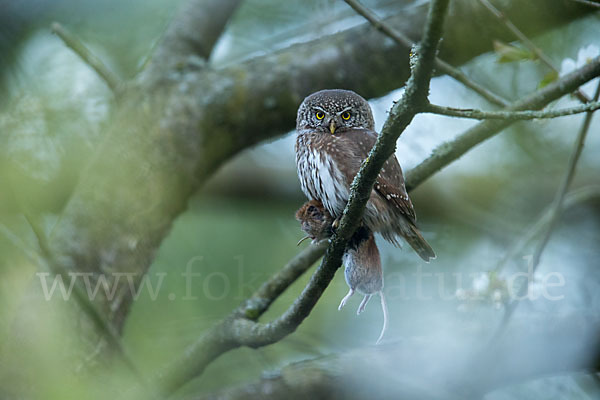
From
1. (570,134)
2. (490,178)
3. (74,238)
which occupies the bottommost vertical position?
(74,238)

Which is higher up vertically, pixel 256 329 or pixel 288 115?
pixel 288 115

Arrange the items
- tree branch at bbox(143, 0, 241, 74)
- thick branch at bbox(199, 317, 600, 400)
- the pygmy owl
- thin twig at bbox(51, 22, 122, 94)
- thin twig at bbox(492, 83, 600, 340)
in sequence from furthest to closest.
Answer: tree branch at bbox(143, 0, 241, 74), thin twig at bbox(51, 22, 122, 94), thick branch at bbox(199, 317, 600, 400), thin twig at bbox(492, 83, 600, 340), the pygmy owl

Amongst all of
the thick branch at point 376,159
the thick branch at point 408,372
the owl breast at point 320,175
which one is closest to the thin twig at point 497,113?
the thick branch at point 376,159

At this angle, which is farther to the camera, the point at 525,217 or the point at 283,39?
the point at 525,217

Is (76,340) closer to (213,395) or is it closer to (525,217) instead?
(213,395)

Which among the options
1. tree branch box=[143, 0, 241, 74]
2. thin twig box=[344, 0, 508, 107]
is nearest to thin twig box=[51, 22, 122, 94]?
tree branch box=[143, 0, 241, 74]

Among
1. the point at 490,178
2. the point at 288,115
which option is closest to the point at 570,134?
the point at 490,178

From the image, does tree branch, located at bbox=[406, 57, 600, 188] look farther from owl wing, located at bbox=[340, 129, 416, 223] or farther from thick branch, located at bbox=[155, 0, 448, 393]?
thick branch, located at bbox=[155, 0, 448, 393]
